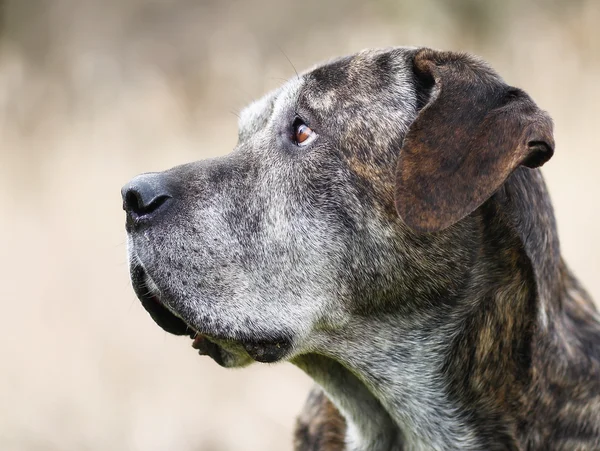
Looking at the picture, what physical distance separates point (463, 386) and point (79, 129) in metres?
6.35

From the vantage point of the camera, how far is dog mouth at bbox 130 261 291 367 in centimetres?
310

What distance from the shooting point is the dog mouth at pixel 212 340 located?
3096 mm

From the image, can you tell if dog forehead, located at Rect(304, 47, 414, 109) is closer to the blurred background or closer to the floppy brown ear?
the floppy brown ear

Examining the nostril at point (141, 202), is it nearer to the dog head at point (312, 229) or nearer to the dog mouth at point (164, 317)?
the dog head at point (312, 229)

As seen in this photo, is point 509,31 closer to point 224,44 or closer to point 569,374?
point 224,44

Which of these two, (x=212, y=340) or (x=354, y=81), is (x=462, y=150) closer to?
(x=354, y=81)

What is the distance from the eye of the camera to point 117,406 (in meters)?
7.18

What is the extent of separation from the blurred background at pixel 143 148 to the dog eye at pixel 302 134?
3.96 meters

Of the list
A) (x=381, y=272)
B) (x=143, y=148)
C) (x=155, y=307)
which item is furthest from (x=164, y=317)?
(x=143, y=148)

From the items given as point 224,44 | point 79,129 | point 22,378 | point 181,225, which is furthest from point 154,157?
point 181,225

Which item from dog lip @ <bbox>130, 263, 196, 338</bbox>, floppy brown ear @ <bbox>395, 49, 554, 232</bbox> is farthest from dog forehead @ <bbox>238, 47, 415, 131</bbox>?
dog lip @ <bbox>130, 263, 196, 338</bbox>

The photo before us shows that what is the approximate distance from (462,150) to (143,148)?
19.3 ft

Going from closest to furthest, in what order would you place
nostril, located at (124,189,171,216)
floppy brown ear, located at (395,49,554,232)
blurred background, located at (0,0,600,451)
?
floppy brown ear, located at (395,49,554,232)
nostril, located at (124,189,171,216)
blurred background, located at (0,0,600,451)

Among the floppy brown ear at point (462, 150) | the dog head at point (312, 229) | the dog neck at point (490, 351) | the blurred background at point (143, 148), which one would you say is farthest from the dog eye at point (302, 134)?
the blurred background at point (143, 148)
